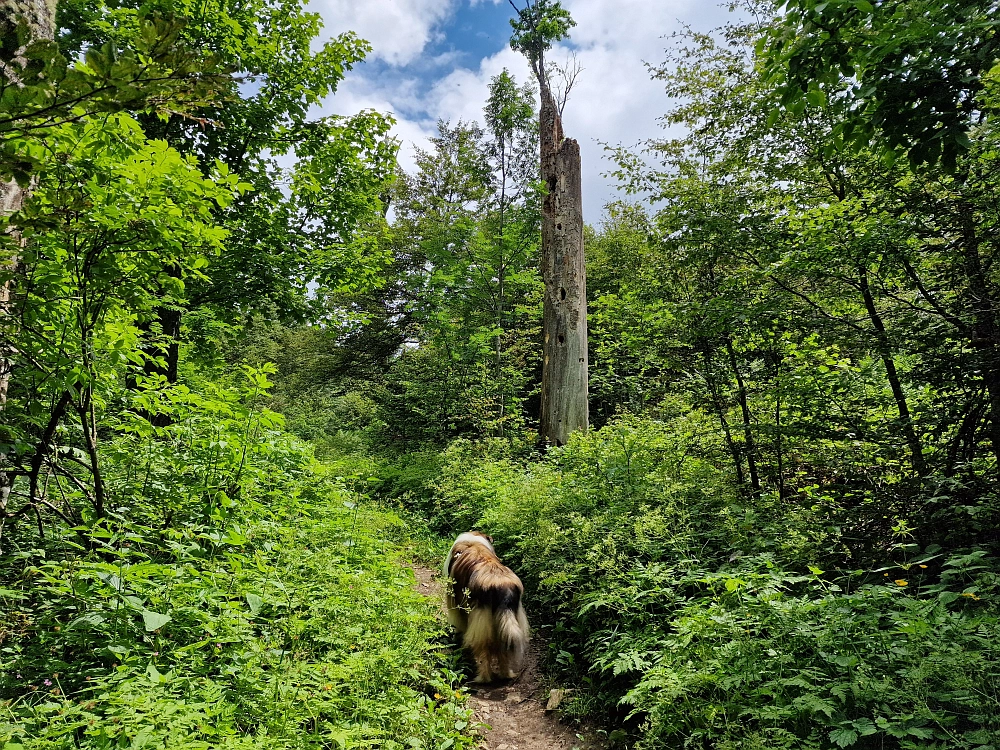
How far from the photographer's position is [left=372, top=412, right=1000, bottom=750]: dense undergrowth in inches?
84.4

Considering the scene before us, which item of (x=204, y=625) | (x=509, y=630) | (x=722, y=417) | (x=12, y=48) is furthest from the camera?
(x=722, y=417)

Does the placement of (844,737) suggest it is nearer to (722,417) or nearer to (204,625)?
(204,625)

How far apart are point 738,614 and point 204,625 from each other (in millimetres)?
2951

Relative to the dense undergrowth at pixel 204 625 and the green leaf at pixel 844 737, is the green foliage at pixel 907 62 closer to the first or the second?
the green leaf at pixel 844 737

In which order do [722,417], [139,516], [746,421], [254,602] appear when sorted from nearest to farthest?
[254,602]
[139,516]
[746,421]
[722,417]

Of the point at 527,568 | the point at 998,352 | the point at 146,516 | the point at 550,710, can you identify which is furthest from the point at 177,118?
the point at 998,352

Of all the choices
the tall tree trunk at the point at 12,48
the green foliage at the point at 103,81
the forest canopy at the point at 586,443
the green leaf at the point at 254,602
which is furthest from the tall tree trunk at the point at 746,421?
the tall tree trunk at the point at 12,48

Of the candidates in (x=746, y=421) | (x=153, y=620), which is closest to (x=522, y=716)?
(x=153, y=620)

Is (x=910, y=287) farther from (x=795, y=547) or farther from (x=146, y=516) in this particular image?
(x=146, y=516)

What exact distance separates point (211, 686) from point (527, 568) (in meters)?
4.00

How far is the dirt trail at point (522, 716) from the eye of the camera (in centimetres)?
347

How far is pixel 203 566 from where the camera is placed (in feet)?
9.54

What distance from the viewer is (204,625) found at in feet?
8.00

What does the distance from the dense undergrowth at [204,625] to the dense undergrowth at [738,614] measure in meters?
1.25
